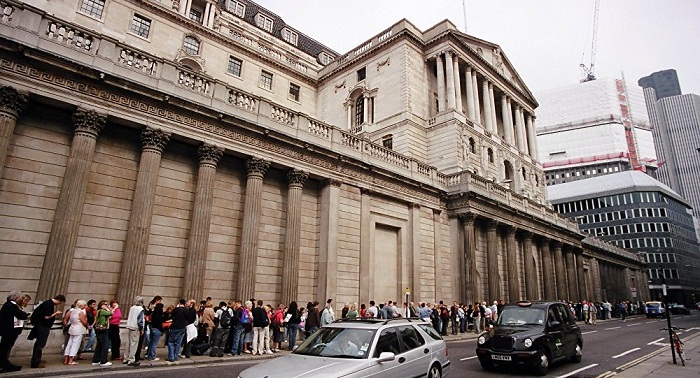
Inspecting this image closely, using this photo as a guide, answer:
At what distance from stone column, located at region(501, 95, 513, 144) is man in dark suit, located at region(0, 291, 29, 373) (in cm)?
4100

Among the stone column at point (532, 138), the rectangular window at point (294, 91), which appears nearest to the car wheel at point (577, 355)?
the rectangular window at point (294, 91)

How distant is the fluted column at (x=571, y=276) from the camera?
3988 cm

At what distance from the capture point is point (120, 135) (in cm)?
1453

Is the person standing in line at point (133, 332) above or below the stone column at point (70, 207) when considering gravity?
below

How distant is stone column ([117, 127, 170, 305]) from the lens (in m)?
12.9

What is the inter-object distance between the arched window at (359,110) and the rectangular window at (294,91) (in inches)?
249

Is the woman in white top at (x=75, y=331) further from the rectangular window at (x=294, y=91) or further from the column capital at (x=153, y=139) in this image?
the rectangular window at (x=294, y=91)

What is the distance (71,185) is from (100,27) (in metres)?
19.1

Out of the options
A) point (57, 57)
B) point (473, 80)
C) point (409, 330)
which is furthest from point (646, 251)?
point (57, 57)

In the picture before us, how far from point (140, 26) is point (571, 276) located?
46408 mm

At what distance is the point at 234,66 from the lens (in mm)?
33156

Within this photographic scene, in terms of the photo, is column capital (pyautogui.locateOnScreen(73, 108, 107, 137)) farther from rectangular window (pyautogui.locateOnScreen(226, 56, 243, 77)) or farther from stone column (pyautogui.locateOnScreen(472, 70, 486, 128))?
stone column (pyautogui.locateOnScreen(472, 70, 486, 128))

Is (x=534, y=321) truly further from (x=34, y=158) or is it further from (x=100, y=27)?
(x=100, y=27)

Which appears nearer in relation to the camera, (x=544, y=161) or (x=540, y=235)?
(x=540, y=235)
